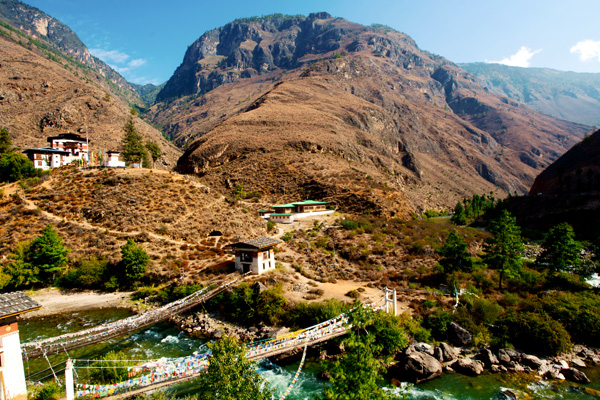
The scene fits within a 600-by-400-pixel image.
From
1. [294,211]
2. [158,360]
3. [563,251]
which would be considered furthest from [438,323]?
[294,211]

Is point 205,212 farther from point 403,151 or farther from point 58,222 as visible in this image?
point 403,151

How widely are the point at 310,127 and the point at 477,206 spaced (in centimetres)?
5486

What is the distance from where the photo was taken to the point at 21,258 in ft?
99.8

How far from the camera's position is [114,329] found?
1839cm

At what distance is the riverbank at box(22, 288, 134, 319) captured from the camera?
2620 cm

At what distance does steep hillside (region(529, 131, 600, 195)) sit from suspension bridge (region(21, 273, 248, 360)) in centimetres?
8146

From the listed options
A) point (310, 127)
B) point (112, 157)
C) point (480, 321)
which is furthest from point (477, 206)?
point (112, 157)

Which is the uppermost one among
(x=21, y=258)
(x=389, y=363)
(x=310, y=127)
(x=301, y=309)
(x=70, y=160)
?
(x=310, y=127)

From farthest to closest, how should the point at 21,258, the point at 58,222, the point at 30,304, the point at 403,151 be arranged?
1. the point at 403,151
2. the point at 58,222
3. the point at 21,258
4. the point at 30,304

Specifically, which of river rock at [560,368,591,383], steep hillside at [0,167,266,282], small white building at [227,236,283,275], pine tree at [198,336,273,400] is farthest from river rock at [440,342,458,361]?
steep hillside at [0,167,266,282]

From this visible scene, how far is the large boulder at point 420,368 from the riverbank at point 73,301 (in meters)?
22.7

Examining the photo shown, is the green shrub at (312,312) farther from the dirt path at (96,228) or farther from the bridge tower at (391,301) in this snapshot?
the dirt path at (96,228)

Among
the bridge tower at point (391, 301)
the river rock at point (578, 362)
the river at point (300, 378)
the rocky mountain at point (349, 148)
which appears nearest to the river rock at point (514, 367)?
the river at point (300, 378)

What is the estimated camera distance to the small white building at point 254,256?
28531 mm
